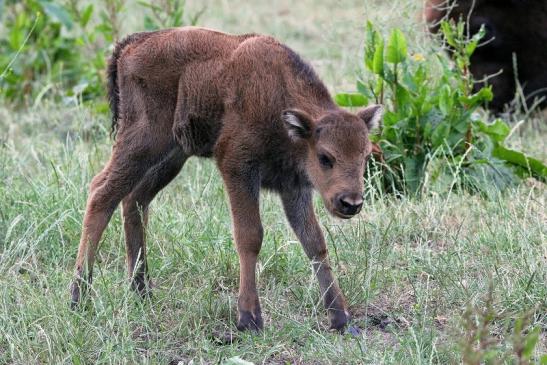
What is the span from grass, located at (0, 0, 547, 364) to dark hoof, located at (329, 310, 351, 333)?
0.06m

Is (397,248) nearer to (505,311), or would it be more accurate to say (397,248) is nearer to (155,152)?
(505,311)

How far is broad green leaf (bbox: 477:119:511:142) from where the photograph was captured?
6.72m

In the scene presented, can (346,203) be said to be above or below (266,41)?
below

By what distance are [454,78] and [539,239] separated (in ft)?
5.25

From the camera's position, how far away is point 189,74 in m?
5.04

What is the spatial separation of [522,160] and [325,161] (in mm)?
2453

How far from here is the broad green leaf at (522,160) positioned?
6656 mm

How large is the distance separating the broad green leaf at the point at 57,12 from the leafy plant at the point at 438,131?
3278 millimetres

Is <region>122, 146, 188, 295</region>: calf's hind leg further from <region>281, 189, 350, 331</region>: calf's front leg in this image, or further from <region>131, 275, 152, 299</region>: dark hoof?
<region>281, 189, 350, 331</region>: calf's front leg

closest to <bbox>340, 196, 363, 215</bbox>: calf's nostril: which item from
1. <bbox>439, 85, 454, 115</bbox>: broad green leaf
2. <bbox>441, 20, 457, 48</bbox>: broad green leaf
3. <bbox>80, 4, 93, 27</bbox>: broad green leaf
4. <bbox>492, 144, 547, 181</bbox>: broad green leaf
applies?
<bbox>439, 85, 454, 115</bbox>: broad green leaf

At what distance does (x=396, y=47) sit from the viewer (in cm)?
631

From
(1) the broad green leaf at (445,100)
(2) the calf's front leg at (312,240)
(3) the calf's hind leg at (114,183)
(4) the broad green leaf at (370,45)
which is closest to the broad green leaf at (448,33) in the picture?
(1) the broad green leaf at (445,100)

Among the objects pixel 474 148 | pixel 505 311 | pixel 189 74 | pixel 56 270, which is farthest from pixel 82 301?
pixel 474 148

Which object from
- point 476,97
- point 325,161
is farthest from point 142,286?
point 476,97
